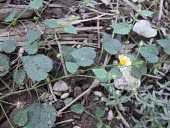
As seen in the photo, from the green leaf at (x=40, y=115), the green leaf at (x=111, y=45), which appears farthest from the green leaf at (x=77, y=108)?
the green leaf at (x=111, y=45)

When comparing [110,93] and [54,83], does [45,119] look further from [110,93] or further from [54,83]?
[110,93]

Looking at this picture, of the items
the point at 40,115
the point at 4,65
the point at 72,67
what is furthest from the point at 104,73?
the point at 4,65

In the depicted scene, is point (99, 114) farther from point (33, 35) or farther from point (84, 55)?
point (33, 35)

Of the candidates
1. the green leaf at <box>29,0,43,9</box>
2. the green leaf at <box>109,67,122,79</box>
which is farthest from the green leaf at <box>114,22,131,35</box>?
the green leaf at <box>29,0,43,9</box>

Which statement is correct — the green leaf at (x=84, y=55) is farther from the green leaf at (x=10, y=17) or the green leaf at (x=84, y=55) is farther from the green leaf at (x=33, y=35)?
the green leaf at (x=10, y=17)

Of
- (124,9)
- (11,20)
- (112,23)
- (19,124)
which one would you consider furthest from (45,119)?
(124,9)

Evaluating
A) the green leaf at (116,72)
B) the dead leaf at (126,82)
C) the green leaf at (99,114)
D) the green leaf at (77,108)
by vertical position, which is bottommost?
the green leaf at (99,114)

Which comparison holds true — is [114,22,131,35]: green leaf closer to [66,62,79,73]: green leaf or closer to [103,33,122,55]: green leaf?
[103,33,122,55]: green leaf
